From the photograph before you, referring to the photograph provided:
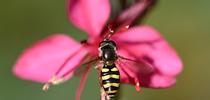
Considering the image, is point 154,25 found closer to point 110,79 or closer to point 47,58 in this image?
point 47,58

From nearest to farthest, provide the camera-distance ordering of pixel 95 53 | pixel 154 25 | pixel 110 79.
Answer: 1. pixel 110 79
2. pixel 95 53
3. pixel 154 25

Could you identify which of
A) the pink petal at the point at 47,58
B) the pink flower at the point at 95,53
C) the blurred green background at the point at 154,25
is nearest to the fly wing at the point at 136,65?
the pink flower at the point at 95,53

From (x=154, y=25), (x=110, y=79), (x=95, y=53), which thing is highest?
(x=154, y=25)

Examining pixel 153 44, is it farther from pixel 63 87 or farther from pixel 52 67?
pixel 63 87

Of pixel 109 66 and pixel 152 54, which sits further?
pixel 152 54

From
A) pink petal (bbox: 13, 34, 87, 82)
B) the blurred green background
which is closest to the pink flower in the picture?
pink petal (bbox: 13, 34, 87, 82)

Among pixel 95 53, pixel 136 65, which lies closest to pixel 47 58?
pixel 95 53

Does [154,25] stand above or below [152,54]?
above
